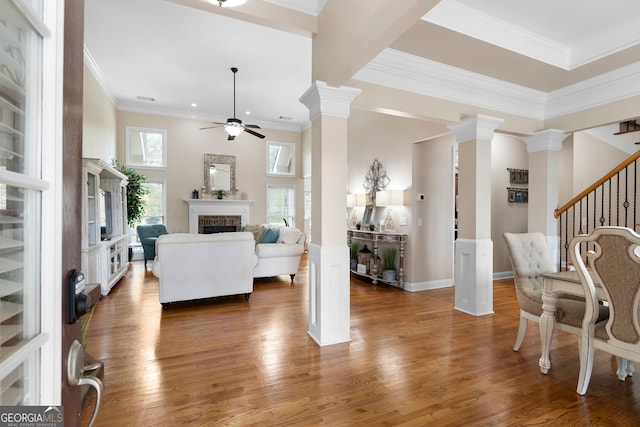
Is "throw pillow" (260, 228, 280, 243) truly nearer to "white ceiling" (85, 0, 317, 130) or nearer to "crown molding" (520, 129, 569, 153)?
"white ceiling" (85, 0, 317, 130)

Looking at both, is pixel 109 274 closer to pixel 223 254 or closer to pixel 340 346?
pixel 223 254

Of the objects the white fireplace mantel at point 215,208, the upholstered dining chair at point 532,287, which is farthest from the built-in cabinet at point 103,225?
the upholstered dining chair at point 532,287

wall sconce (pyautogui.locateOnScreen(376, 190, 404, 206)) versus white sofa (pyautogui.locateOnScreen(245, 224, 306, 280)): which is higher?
wall sconce (pyautogui.locateOnScreen(376, 190, 404, 206))

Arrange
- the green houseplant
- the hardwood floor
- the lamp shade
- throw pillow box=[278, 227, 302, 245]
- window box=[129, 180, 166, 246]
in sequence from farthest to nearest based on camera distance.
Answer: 1. window box=[129, 180, 166, 246]
2. the green houseplant
3. the lamp shade
4. throw pillow box=[278, 227, 302, 245]
5. the hardwood floor

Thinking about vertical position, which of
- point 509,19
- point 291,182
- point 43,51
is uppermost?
point 509,19

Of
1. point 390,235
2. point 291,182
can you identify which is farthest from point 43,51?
point 291,182

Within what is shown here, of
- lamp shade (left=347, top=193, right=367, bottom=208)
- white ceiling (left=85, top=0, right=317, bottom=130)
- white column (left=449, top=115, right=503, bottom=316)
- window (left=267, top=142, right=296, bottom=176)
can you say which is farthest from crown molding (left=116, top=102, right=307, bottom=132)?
white column (left=449, top=115, right=503, bottom=316)

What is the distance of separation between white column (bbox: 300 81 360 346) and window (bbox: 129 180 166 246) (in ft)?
20.9

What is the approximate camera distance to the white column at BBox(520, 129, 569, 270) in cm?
423

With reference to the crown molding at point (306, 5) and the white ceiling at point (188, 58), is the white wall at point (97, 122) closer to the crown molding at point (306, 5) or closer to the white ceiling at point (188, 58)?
the white ceiling at point (188, 58)

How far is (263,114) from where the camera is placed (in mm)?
8227

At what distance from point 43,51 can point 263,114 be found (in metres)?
8.04

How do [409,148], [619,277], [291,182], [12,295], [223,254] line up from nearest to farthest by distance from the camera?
[12,295] → [619,277] → [223,254] → [409,148] → [291,182]

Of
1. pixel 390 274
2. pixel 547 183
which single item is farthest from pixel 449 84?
pixel 390 274
